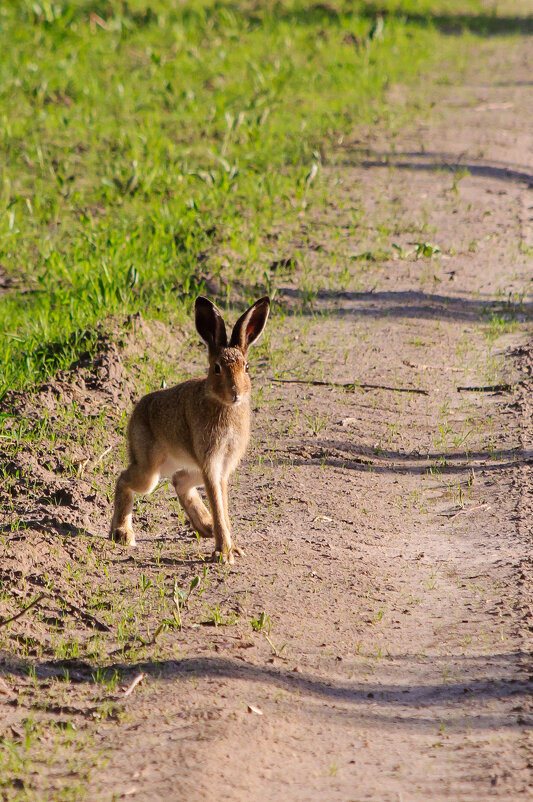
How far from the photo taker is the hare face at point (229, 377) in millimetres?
5086

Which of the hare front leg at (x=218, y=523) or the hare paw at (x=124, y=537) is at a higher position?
the hare front leg at (x=218, y=523)

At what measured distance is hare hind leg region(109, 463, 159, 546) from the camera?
552cm

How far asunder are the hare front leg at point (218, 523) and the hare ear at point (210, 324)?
25.2 inches

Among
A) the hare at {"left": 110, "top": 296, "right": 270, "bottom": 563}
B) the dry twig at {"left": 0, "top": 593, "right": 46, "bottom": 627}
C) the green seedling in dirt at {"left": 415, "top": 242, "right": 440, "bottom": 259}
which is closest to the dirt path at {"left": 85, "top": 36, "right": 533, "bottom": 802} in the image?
the green seedling in dirt at {"left": 415, "top": 242, "right": 440, "bottom": 259}

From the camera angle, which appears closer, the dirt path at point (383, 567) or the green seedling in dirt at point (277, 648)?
the dirt path at point (383, 567)

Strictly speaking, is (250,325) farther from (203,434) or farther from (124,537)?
(124,537)

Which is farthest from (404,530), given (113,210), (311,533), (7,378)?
(113,210)

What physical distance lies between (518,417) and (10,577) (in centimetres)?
340

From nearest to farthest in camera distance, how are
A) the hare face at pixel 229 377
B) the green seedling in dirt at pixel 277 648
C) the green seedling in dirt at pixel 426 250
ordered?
the green seedling in dirt at pixel 277 648
the hare face at pixel 229 377
the green seedling in dirt at pixel 426 250

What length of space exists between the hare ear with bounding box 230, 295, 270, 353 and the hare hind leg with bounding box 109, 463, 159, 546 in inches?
33.6

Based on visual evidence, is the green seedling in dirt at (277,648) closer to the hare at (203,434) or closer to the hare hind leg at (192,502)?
the hare at (203,434)

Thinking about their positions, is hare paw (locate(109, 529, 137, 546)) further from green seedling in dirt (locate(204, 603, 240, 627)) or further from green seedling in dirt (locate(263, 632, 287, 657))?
green seedling in dirt (locate(263, 632, 287, 657))

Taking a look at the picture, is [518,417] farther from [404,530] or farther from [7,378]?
[7,378]

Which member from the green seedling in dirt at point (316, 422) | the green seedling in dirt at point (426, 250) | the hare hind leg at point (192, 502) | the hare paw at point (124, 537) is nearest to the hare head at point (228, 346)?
the hare hind leg at point (192, 502)
